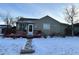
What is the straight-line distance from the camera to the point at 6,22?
2002 centimetres

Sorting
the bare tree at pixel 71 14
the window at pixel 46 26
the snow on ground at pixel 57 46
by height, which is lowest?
the snow on ground at pixel 57 46

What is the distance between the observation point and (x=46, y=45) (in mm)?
19984

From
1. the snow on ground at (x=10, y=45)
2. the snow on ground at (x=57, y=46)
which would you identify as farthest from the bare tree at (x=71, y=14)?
the snow on ground at (x=10, y=45)

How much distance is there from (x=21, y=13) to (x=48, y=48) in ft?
2.09

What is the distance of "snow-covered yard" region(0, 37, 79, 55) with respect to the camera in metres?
20.0

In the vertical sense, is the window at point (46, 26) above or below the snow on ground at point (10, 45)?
above

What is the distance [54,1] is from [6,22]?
0.76m

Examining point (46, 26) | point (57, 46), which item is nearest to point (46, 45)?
point (57, 46)

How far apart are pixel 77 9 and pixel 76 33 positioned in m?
0.35

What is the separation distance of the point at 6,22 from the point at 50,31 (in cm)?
65

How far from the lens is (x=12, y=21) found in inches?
788

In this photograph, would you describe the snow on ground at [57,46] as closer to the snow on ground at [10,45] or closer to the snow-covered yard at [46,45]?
the snow-covered yard at [46,45]

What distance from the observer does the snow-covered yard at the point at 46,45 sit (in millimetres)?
19953
